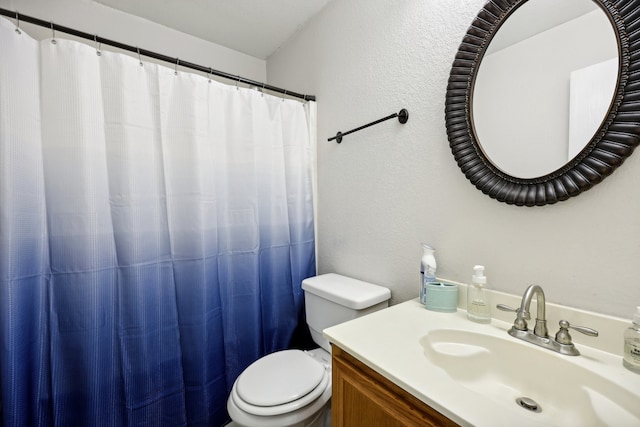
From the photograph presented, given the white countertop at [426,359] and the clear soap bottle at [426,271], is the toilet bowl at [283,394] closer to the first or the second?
the white countertop at [426,359]

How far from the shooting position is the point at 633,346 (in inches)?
24.5

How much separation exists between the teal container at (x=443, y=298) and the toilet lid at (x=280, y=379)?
557mm

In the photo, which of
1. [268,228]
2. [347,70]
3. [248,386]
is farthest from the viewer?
[268,228]

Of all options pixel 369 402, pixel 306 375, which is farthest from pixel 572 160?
pixel 306 375

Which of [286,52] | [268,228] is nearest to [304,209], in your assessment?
[268,228]

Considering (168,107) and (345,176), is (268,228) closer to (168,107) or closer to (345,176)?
(345,176)

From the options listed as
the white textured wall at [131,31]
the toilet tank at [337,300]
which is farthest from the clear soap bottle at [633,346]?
the white textured wall at [131,31]

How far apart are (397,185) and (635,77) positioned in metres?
0.73

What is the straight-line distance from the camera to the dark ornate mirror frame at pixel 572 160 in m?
0.67

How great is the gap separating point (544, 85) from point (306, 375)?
4.36 ft

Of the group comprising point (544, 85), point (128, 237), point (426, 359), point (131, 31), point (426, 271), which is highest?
point (131, 31)

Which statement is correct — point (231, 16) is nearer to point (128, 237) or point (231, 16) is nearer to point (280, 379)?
point (128, 237)

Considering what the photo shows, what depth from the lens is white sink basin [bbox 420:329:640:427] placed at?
572 mm

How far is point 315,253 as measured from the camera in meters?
1.77
